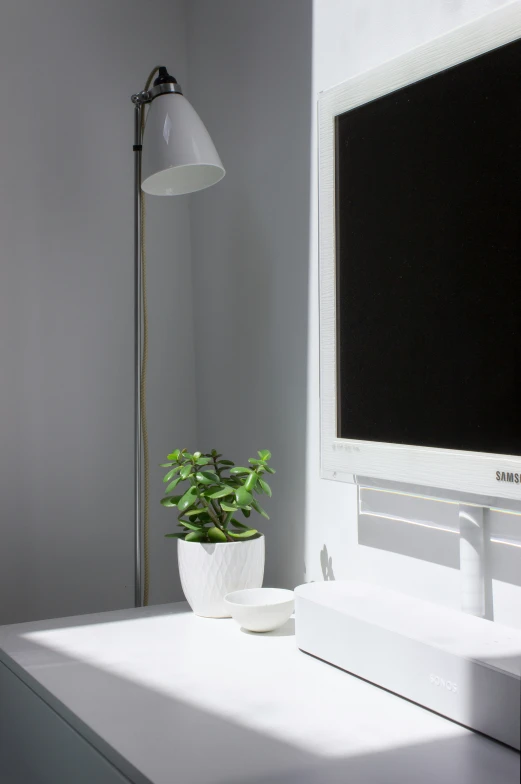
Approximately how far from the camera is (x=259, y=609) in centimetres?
119

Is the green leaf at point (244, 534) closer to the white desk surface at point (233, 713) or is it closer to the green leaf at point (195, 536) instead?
the green leaf at point (195, 536)

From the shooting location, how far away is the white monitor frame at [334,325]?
94 cm

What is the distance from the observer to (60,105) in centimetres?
168

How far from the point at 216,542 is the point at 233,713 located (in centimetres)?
47

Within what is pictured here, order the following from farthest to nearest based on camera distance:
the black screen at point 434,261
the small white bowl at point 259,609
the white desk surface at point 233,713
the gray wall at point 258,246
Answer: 1. the gray wall at point 258,246
2. the small white bowl at point 259,609
3. the black screen at point 434,261
4. the white desk surface at point 233,713

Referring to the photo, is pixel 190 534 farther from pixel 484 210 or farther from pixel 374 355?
pixel 484 210

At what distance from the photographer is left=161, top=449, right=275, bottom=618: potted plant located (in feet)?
4.30

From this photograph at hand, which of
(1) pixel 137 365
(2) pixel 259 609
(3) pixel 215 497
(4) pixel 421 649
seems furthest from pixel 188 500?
(4) pixel 421 649

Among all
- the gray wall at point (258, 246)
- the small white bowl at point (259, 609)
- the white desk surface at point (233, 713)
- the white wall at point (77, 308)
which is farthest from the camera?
the white wall at point (77, 308)

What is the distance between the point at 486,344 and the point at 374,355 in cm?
21

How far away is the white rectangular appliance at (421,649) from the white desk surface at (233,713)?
0.8 inches

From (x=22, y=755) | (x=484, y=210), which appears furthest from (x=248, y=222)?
(x=22, y=755)

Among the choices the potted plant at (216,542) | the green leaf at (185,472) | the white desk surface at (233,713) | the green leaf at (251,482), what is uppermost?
the green leaf at (185,472)

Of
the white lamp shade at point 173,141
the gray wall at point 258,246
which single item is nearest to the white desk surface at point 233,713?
the gray wall at point 258,246
